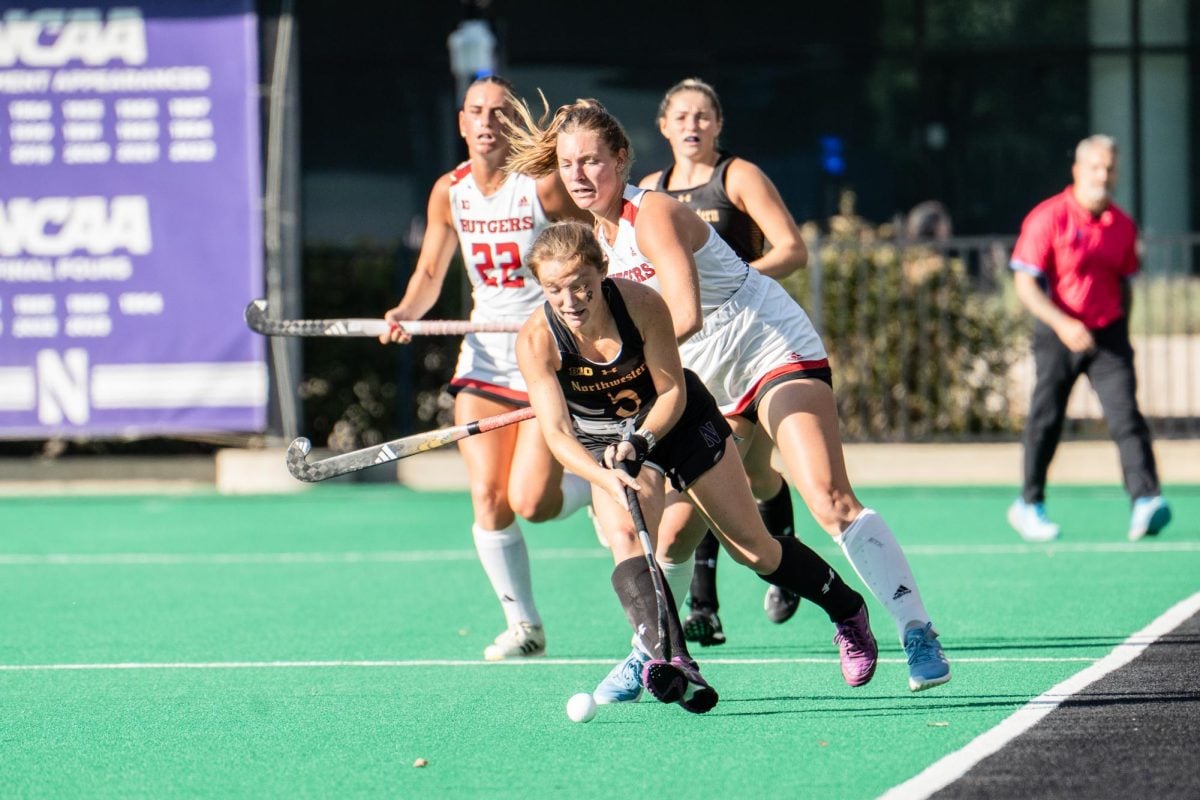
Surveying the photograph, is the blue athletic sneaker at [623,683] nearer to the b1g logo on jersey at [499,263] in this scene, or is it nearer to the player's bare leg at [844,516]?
the player's bare leg at [844,516]

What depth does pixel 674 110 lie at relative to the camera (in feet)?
25.3

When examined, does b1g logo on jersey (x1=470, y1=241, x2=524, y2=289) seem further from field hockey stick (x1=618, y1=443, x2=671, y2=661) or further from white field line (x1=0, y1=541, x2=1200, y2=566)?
white field line (x1=0, y1=541, x2=1200, y2=566)

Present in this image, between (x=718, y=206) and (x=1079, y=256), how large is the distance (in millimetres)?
3674

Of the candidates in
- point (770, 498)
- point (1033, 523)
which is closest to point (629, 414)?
point (770, 498)

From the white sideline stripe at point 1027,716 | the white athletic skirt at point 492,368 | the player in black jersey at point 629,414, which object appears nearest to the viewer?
the white sideline stripe at point 1027,716

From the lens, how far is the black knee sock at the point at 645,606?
19.8 ft

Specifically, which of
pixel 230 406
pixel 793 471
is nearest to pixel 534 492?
pixel 793 471

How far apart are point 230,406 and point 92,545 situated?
2.69m

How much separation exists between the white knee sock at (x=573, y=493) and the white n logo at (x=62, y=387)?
7.46 metres

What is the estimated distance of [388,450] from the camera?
6.80 m

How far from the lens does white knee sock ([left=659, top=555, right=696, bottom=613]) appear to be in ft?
22.3

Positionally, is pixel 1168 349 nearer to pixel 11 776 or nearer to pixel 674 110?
pixel 674 110

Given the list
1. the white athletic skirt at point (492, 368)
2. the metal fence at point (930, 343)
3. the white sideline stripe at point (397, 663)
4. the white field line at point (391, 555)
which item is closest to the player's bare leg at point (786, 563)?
the white sideline stripe at point (397, 663)

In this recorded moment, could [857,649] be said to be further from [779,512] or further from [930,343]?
[930,343]
